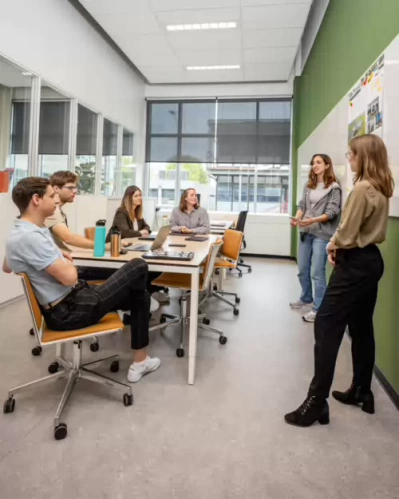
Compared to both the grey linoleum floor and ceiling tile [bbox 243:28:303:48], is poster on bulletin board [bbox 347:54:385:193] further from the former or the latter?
ceiling tile [bbox 243:28:303:48]

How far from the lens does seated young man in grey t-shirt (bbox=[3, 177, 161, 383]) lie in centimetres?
172

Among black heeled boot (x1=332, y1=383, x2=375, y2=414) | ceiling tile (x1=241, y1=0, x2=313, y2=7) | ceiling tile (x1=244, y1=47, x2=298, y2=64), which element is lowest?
black heeled boot (x1=332, y1=383, x2=375, y2=414)

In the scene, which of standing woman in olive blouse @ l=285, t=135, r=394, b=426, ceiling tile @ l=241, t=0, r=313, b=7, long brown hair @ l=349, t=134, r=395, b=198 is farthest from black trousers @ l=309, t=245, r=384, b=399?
ceiling tile @ l=241, t=0, r=313, b=7

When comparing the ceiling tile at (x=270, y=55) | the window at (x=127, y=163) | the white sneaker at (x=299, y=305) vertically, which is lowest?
the white sneaker at (x=299, y=305)

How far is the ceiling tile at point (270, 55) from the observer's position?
19.4 feet

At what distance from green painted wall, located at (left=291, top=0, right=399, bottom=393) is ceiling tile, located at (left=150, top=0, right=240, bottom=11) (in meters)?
1.19

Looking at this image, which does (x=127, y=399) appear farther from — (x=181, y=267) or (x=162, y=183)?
(x=162, y=183)

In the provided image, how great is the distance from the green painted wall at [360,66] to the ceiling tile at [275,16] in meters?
0.32

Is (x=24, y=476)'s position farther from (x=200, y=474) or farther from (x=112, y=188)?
(x=112, y=188)

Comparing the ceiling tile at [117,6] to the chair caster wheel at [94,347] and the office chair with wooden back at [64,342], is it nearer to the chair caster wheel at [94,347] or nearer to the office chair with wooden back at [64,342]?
the chair caster wheel at [94,347]

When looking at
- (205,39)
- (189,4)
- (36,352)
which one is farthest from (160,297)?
(205,39)

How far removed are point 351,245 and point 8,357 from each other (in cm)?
233

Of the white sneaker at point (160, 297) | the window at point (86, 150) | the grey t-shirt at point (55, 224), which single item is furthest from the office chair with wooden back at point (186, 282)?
the window at point (86, 150)

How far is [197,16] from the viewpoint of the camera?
4.88m
